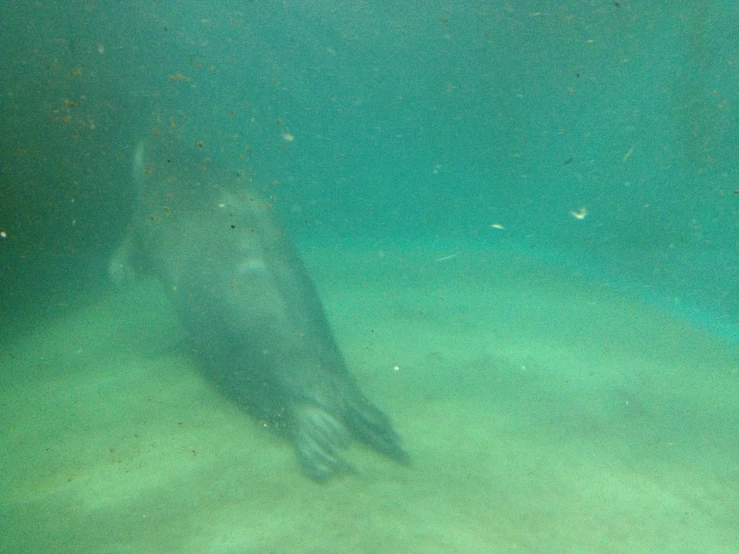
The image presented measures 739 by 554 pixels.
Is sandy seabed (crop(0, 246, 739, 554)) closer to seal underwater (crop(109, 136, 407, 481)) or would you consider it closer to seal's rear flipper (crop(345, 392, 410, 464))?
seal's rear flipper (crop(345, 392, 410, 464))

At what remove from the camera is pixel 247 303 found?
12.4 ft

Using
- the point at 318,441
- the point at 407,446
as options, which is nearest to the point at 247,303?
the point at 318,441

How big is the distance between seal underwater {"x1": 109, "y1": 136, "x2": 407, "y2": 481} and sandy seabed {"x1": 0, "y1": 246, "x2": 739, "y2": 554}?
19 cm

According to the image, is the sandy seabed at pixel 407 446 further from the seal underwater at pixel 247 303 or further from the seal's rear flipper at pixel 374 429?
the seal underwater at pixel 247 303

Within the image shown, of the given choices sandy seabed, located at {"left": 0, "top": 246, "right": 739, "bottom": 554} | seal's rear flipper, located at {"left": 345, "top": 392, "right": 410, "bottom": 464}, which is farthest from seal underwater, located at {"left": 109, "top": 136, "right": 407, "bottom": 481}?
sandy seabed, located at {"left": 0, "top": 246, "right": 739, "bottom": 554}

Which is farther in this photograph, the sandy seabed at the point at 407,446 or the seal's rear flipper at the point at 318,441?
the seal's rear flipper at the point at 318,441

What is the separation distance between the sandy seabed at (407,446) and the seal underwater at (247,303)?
0.63 ft

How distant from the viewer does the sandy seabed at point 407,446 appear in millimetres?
2449

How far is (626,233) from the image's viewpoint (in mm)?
10312

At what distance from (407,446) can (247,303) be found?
5.71 ft

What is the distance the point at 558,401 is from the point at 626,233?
769 cm

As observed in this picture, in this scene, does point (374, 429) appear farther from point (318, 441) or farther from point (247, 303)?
Answer: point (247, 303)

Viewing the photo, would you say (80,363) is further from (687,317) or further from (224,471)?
(687,317)

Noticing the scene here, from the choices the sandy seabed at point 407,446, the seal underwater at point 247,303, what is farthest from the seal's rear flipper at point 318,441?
the sandy seabed at point 407,446
